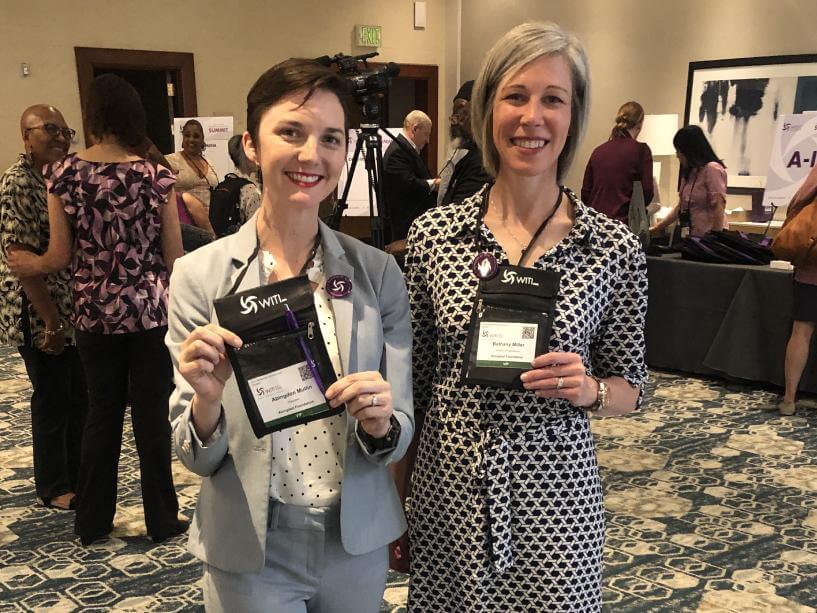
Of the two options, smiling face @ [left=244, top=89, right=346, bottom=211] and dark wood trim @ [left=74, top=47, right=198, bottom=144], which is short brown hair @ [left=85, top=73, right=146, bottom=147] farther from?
dark wood trim @ [left=74, top=47, right=198, bottom=144]

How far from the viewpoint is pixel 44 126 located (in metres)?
2.79

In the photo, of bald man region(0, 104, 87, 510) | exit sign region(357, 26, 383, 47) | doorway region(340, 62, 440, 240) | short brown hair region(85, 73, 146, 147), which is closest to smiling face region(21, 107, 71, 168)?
bald man region(0, 104, 87, 510)

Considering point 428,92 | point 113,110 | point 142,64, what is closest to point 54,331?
point 113,110

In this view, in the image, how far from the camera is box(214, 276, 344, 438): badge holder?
3.34ft

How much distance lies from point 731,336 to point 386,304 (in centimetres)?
389

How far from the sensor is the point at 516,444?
4.21 ft

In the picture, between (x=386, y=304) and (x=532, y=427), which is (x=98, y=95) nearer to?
(x=386, y=304)

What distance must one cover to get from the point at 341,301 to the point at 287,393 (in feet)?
0.64

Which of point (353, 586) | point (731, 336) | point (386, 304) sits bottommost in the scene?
point (731, 336)

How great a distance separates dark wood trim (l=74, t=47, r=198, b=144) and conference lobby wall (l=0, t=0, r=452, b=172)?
66 millimetres

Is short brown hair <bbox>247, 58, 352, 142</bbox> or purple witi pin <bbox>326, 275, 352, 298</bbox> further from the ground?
short brown hair <bbox>247, 58, 352, 142</bbox>

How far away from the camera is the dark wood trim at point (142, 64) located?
7398mm

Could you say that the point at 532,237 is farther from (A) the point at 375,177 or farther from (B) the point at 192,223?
(B) the point at 192,223

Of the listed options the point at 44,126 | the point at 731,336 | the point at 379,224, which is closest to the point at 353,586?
the point at 44,126
